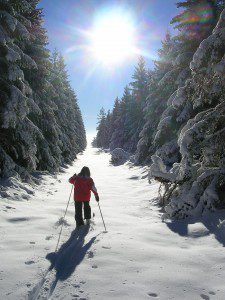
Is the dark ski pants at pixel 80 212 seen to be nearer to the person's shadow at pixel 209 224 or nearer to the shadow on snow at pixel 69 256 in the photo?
the shadow on snow at pixel 69 256

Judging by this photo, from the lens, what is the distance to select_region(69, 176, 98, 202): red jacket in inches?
373

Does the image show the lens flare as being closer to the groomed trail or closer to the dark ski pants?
the groomed trail

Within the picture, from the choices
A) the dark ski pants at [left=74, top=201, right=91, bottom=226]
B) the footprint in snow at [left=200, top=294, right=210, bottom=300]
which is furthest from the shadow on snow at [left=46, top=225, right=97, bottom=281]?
the footprint in snow at [left=200, top=294, right=210, bottom=300]

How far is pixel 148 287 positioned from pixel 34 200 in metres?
8.81

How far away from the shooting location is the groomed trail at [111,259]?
4.94 m

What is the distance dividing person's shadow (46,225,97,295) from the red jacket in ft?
4.70

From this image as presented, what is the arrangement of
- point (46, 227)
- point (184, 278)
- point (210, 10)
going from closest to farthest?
point (184, 278) < point (46, 227) < point (210, 10)

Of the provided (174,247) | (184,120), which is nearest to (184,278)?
(174,247)

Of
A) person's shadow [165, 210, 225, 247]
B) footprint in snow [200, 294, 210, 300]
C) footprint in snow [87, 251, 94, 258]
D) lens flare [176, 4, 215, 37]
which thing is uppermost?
lens flare [176, 4, 215, 37]

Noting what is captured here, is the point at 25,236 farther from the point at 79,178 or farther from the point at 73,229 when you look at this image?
the point at 79,178

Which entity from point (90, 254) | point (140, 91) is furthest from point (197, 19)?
point (140, 91)

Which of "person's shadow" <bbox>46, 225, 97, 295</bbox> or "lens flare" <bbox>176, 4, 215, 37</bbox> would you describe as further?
"lens flare" <bbox>176, 4, 215, 37</bbox>

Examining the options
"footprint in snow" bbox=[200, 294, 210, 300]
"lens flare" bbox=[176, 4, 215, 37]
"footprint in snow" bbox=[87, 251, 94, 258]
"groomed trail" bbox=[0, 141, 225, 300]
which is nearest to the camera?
Result: "footprint in snow" bbox=[200, 294, 210, 300]

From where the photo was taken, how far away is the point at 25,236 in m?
7.63
